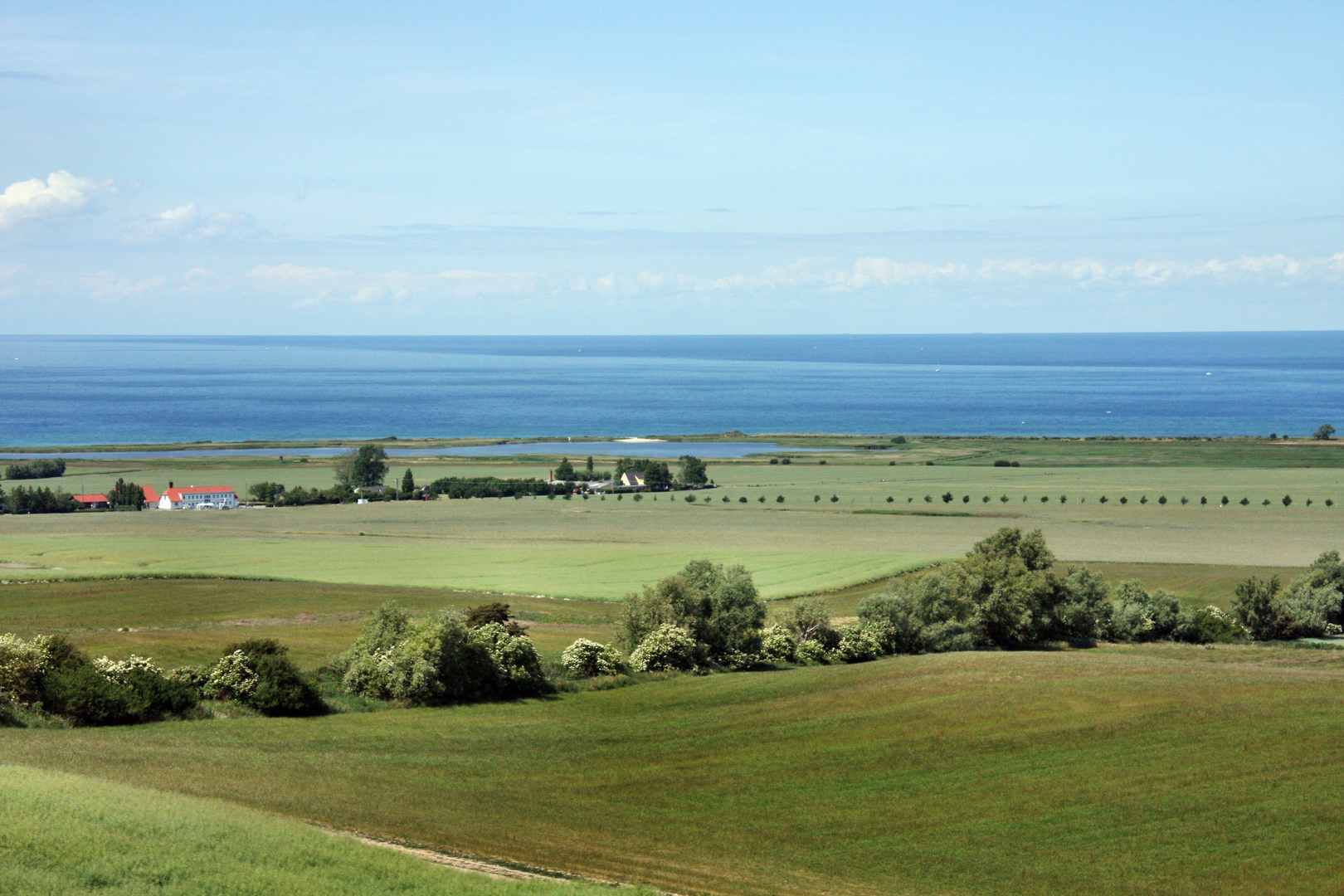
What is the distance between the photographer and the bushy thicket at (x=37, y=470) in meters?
135

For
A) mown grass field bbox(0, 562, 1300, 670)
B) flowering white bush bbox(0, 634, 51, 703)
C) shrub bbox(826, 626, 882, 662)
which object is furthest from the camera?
shrub bbox(826, 626, 882, 662)

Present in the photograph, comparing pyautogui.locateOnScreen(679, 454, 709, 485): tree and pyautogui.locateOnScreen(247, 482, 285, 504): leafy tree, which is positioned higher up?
pyautogui.locateOnScreen(679, 454, 709, 485): tree

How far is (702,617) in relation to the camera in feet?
166

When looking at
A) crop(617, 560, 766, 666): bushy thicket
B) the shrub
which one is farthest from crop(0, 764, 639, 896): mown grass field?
the shrub

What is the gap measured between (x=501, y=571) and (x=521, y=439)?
11844 centimetres

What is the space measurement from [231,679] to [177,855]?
55.9ft

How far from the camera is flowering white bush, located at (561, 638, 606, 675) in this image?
46250mm

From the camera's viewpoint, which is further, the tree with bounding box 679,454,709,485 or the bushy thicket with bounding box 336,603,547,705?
the tree with bounding box 679,454,709,485

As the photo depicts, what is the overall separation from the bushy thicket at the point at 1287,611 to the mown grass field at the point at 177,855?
48477 mm

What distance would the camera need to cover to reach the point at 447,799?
29.6 m

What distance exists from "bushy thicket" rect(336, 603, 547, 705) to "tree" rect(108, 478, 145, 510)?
86824 mm

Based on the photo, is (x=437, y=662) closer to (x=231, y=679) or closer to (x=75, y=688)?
(x=231, y=679)

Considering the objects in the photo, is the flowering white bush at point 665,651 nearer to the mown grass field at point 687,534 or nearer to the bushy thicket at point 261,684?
the bushy thicket at point 261,684

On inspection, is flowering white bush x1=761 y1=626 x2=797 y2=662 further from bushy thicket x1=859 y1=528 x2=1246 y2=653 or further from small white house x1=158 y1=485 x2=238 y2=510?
small white house x1=158 y1=485 x2=238 y2=510
